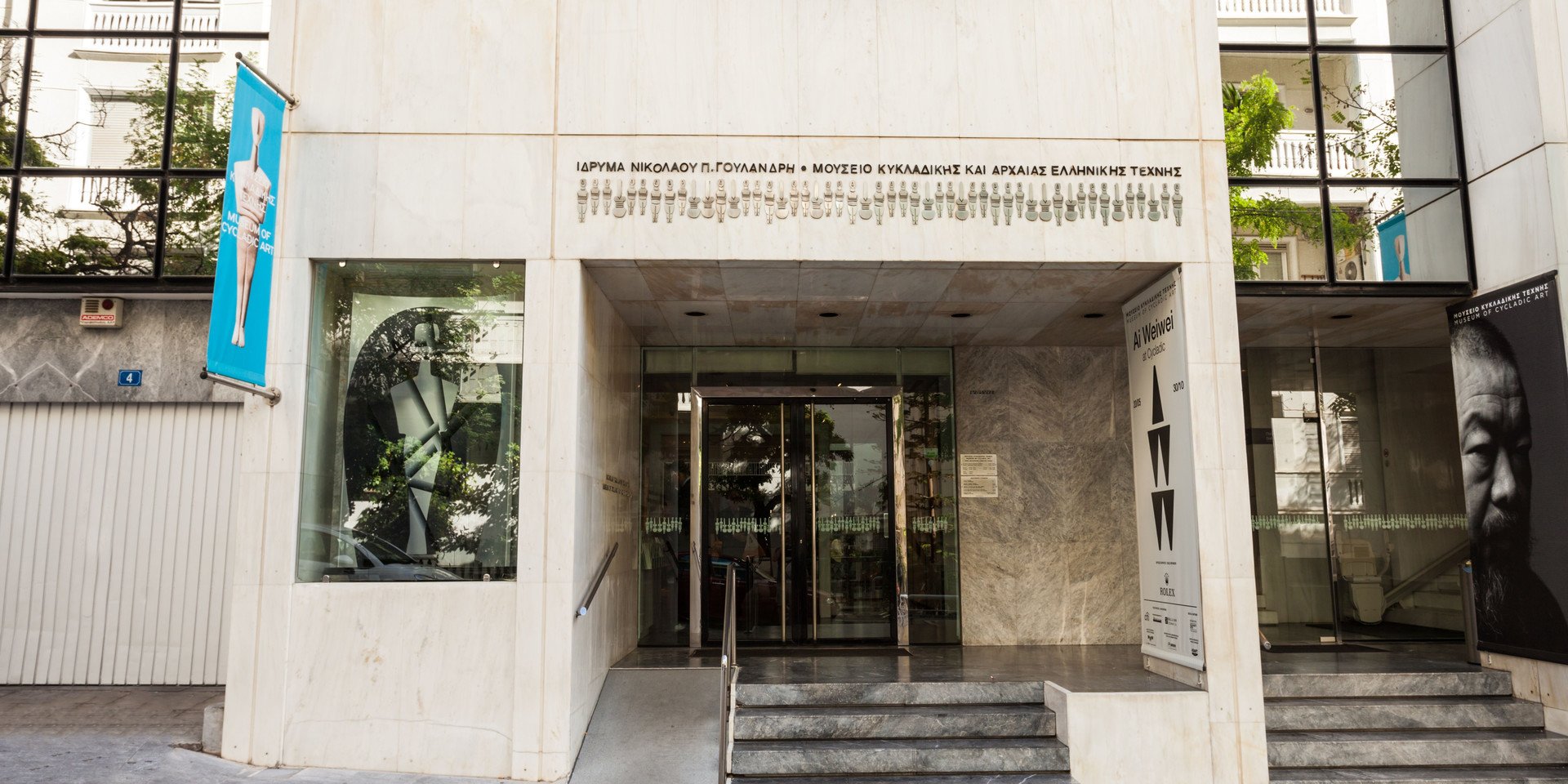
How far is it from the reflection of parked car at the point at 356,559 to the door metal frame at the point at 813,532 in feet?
11.1

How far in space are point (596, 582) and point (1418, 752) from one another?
5993 millimetres

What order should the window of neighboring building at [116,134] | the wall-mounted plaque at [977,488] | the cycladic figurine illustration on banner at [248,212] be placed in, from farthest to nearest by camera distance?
the wall-mounted plaque at [977,488]
the window of neighboring building at [116,134]
the cycladic figurine illustration on banner at [248,212]

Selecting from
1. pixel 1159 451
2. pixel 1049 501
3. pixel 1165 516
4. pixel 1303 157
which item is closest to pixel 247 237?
pixel 1159 451

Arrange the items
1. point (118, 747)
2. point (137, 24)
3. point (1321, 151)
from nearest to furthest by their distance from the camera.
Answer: point (118, 747)
point (137, 24)
point (1321, 151)

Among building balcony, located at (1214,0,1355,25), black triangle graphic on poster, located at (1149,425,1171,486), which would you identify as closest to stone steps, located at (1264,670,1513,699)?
black triangle graphic on poster, located at (1149,425,1171,486)

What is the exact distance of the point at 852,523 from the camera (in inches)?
384

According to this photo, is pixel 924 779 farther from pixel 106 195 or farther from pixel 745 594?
pixel 106 195

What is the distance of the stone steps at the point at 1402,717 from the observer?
7059mm

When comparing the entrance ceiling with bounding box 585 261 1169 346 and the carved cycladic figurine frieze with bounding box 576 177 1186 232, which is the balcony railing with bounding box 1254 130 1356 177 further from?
the carved cycladic figurine frieze with bounding box 576 177 1186 232

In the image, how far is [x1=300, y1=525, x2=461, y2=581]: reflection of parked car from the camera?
257 inches

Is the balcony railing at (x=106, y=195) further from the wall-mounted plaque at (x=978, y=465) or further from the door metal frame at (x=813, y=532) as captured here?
the wall-mounted plaque at (x=978, y=465)

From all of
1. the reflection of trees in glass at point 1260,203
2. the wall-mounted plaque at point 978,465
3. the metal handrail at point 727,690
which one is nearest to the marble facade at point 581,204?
the metal handrail at point 727,690

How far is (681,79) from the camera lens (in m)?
6.96

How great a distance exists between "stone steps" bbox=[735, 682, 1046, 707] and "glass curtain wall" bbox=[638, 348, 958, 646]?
2.54m
